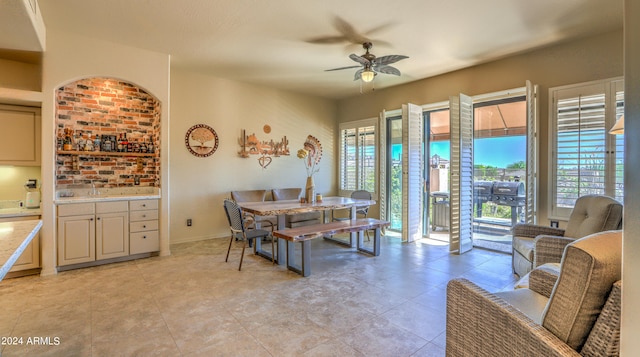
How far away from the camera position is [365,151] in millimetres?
6316

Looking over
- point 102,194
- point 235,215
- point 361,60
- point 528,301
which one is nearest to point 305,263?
point 235,215

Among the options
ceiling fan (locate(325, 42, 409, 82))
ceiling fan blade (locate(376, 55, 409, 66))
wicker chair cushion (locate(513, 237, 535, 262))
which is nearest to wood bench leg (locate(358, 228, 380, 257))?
wicker chair cushion (locate(513, 237, 535, 262))

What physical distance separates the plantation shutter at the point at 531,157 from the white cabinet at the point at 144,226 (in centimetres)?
493

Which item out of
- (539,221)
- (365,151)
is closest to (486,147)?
(539,221)

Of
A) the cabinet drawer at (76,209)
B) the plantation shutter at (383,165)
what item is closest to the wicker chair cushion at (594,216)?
the plantation shutter at (383,165)

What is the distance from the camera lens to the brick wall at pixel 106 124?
159 inches

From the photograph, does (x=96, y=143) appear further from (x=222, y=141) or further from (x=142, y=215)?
(x=222, y=141)

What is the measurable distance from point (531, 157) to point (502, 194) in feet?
3.35

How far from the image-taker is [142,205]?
13.3ft

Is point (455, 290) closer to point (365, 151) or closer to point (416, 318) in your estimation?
point (416, 318)

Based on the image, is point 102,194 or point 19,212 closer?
point 19,212

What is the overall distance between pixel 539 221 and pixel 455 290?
3.18 metres

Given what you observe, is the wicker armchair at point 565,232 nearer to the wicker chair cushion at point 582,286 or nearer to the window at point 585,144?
the window at point 585,144

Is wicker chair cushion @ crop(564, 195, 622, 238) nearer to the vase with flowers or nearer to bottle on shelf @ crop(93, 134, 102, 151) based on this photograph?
the vase with flowers
